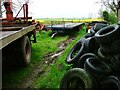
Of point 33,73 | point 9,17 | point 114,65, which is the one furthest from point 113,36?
point 9,17

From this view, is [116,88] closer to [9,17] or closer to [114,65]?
[114,65]

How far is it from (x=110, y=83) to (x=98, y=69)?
54cm

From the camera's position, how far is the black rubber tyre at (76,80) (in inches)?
231

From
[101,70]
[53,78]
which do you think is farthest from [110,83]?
[53,78]

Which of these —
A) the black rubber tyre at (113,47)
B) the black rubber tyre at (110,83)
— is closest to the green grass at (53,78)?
the black rubber tyre at (110,83)

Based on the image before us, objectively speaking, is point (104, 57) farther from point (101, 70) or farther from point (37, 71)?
point (37, 71)

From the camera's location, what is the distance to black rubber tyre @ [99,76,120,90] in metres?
5.45

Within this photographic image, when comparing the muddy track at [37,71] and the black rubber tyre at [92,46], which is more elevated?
the black rubber tyre at [92,46]

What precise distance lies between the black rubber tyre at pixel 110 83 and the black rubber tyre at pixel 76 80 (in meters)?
0.30

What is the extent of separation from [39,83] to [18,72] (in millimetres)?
1683

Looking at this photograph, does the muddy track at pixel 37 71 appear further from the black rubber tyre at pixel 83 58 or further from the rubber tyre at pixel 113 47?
the rubber tyre at pixel 113 47

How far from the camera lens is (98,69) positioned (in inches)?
239

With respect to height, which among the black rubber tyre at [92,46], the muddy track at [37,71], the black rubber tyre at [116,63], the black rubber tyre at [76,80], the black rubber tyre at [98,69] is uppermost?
the black rubber tyre at [92,46]

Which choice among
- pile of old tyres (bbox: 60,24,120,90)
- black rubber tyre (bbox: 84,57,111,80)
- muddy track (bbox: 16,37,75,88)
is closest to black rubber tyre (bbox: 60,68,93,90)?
pile of old tyres (bbox: 60,24,120,90)
